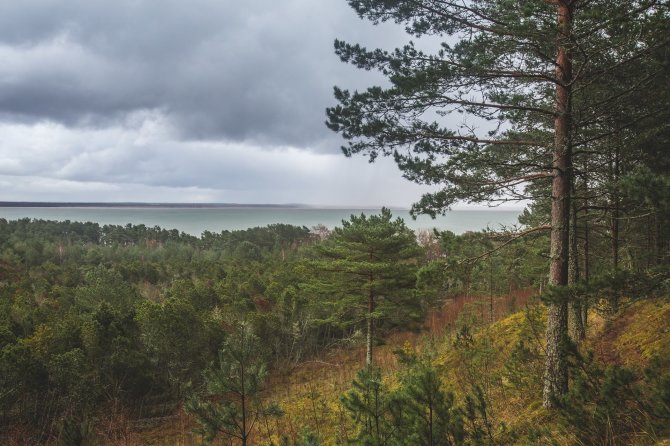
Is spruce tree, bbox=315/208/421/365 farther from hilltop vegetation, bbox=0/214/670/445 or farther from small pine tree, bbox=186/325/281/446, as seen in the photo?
small pine tree, bbox=186/325/281/446

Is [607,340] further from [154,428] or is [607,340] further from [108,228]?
[108,228]

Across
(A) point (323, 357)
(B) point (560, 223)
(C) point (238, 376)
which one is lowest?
(A) point (323, 357)

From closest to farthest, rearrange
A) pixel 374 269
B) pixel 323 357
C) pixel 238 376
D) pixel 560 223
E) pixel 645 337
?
pixel 238 376, pixel 560 223, pixel 645 337, pixel 374 269, pixel 323 357

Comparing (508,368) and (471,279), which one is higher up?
(471,279)

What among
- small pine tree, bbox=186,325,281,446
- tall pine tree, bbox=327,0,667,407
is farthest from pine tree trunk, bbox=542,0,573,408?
small pine tree, bbox=186,325,281,446

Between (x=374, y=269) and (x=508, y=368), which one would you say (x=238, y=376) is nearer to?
(x=508, y=368)

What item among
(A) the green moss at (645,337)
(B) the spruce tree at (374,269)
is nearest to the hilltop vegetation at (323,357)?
(A) the green moss at (645,337)

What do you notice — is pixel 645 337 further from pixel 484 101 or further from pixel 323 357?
pixel 323 357

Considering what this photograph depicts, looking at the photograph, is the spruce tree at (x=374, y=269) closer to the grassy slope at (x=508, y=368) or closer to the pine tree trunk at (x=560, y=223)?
the grassy slope at (x=508, y=368)

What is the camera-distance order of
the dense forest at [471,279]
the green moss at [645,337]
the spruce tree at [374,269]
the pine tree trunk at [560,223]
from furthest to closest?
the spruce tree at [374,269]
the green moss at [645,337]
the pine tree trunk at [560,223]
the dense forest at [471,279]

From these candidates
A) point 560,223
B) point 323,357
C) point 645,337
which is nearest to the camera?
point 560,223

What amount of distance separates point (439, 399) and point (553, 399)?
1240mm

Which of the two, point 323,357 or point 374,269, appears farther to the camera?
point 323,357

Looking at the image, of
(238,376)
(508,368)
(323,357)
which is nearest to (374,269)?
(508,368)
